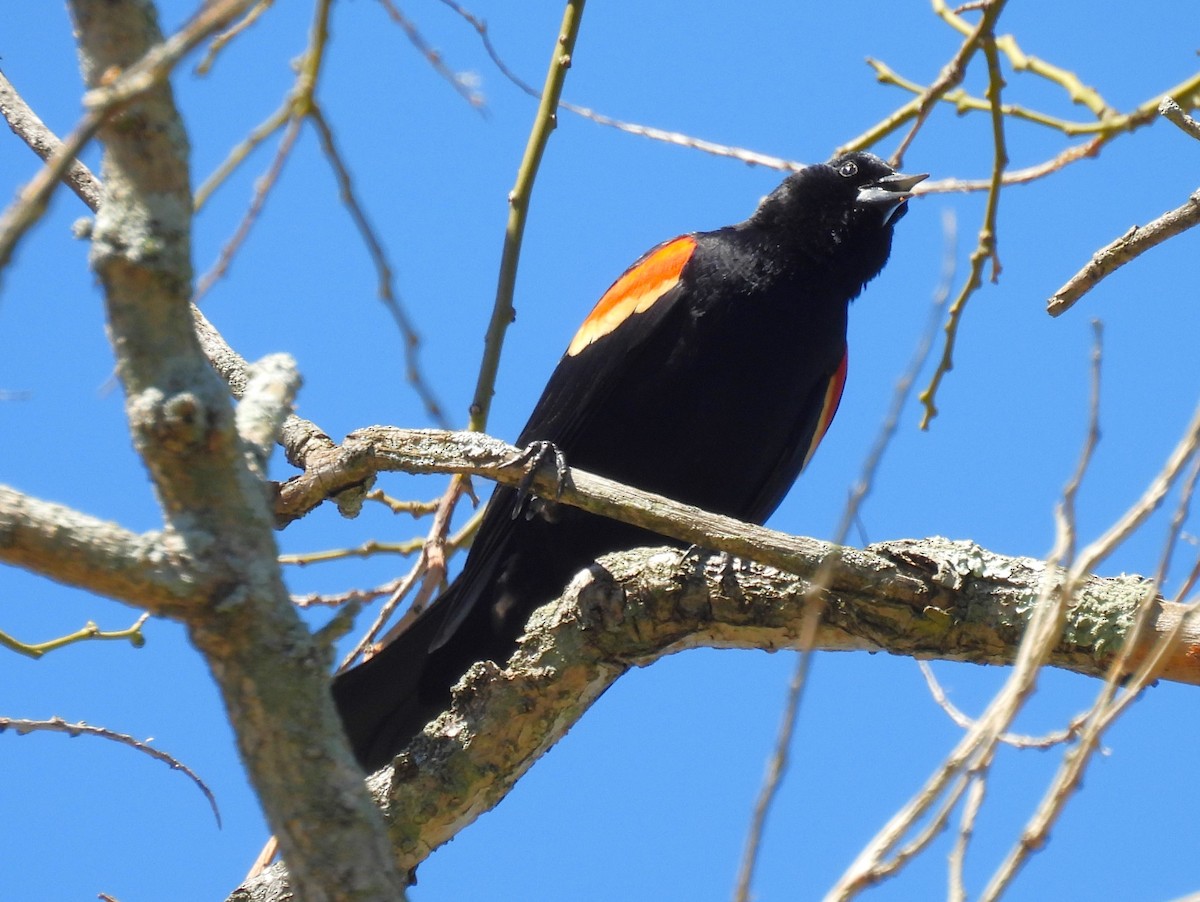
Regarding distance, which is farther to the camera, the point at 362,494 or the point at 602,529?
the point at 602,529

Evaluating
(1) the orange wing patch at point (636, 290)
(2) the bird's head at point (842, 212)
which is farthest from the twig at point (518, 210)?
(2) the bird's head at point (842, 212)

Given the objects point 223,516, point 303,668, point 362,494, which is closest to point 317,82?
point 223,516

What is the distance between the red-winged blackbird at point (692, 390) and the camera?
3.44m

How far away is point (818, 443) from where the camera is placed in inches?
165

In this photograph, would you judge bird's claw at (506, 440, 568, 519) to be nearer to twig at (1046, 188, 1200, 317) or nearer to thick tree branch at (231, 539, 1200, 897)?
thick tree branch at (231, 539, 1200, 897)

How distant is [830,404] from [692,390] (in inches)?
25.6

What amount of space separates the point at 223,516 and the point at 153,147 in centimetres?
45

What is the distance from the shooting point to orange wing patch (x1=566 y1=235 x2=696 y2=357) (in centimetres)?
376

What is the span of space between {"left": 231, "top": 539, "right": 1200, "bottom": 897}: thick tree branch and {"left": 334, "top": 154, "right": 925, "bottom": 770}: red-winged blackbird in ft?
1.92

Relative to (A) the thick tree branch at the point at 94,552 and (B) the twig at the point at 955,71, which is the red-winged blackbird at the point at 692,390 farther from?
(A) the thick tree branch at the point at 94,552

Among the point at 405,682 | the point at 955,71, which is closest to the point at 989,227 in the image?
the point at 955,71

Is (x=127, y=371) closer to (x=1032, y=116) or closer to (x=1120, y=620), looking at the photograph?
(x=1120, y=620)

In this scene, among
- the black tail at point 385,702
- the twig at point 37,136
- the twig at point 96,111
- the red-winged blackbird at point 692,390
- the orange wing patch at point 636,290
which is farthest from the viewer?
the orange wing patch at point 636,290

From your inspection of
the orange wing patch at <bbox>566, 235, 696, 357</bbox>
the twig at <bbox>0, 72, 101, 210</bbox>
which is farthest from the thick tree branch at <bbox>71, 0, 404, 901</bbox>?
the orange wing patch at <bbox>566, 235, 696, 357</bbox>
